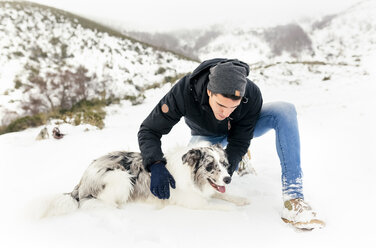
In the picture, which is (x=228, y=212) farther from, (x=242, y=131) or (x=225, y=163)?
(x=242, y=131)

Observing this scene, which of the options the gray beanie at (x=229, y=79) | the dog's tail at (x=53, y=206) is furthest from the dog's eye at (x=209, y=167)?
the dog's tail at (x=53, y=206)

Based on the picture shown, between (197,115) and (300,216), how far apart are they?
1384mm

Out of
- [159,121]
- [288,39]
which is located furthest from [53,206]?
[288,39]

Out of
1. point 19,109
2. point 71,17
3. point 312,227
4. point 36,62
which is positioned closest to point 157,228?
point 312,227

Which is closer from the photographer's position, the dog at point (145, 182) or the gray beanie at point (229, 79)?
the gray beanie at point (229, 79)

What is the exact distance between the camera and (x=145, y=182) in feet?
8.02

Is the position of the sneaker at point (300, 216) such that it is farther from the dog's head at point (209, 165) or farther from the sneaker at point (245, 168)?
the sneaker at point (245, 168)

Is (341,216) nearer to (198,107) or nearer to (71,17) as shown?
(198,107)

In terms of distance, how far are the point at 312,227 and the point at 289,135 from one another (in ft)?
2.84

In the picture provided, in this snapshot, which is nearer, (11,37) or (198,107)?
(198,107)

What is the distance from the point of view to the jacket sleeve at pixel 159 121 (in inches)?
84.6

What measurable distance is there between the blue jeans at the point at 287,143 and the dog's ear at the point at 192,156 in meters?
0.86

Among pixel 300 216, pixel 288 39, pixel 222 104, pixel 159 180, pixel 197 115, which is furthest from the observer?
pixel 288 39

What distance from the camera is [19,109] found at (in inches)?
320
